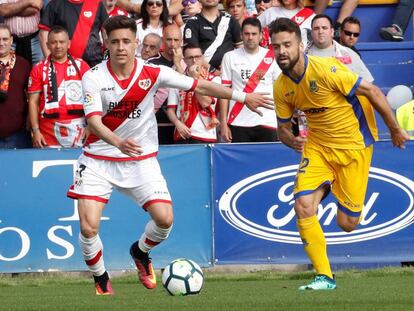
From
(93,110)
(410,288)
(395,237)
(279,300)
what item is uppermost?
→ (93,110)

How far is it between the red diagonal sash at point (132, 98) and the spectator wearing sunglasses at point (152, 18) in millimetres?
4596

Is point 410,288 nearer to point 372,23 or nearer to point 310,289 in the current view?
point 310,289

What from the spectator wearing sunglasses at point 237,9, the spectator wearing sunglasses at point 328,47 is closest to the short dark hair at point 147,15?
the spectator wearing sunglasses at point 237,9

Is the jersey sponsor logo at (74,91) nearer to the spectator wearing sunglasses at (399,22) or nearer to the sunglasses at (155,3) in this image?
the sunglasses at (155,3)

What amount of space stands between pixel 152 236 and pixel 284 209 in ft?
10.8

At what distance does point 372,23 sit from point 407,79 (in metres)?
1.56

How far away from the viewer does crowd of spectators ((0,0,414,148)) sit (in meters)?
14.1

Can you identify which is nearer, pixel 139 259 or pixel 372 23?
pixel 139 259

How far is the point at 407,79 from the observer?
17.0 metres

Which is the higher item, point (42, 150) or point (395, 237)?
point (42, 150)

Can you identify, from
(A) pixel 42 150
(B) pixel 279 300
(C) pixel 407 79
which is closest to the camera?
(B) pixel 279 300

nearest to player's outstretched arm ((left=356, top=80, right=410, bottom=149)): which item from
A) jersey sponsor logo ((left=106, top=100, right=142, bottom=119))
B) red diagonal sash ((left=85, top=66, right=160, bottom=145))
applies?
red diagonal sash ((left=85, top=66, right=160, bottom=145))

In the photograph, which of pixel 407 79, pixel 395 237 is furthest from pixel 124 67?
pixel 407 79

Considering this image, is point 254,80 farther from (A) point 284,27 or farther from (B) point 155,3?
(A) point 284,27
